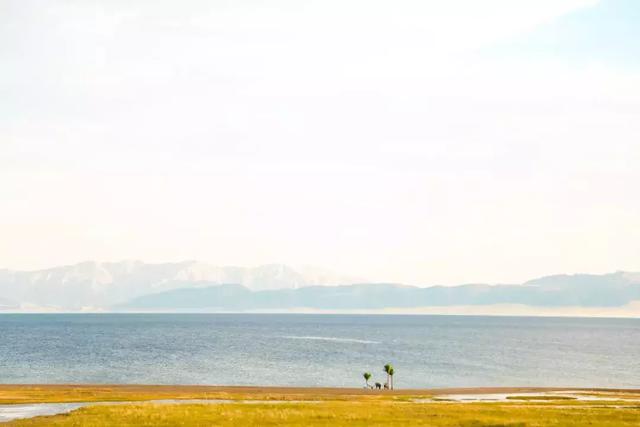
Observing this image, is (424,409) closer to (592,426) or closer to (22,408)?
(592,426)

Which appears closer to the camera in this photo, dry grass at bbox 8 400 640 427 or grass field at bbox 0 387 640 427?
dry grass at bbox 8 400 640 427

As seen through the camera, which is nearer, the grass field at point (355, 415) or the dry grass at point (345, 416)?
the dry grass at point (345, 416)

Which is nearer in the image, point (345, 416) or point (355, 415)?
point (345, 416)

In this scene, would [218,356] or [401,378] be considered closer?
[401,378]

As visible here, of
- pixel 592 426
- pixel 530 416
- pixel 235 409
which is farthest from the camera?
pixel 235 409

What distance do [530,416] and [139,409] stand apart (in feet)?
115

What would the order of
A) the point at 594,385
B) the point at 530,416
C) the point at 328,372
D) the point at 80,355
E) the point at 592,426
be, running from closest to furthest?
the point at 592,426
the point at 530,416
the point at 594,385
the point at 328,372
the point at 80,355

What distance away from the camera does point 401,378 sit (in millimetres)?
146875

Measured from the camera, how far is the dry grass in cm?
6022

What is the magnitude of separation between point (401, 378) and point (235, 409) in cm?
8048

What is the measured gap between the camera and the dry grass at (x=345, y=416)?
60.2 m

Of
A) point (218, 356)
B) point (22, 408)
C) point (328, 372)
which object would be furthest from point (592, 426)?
point (218, 356)

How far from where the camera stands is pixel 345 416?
65125 millimetres

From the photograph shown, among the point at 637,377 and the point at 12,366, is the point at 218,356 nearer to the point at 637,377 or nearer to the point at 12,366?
the point at 12,366
